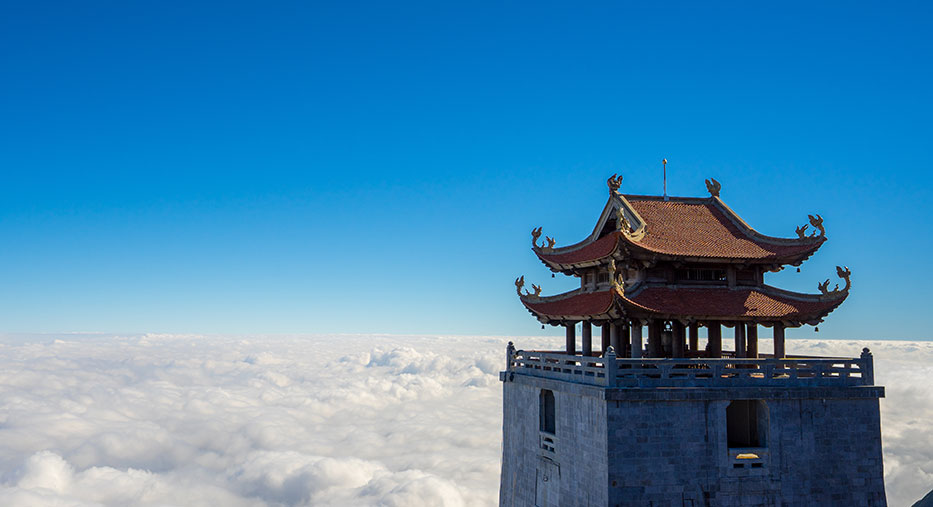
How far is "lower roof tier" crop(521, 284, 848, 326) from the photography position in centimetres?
3344

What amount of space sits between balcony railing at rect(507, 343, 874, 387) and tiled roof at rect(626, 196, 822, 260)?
20.1 feet

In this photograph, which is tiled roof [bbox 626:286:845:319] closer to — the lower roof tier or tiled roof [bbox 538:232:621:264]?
the lower roof tier

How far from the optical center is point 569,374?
35.1 m

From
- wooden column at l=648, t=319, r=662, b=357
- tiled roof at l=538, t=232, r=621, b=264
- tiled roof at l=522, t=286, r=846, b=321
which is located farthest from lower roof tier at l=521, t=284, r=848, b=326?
tiled roof at l=538, t=232, r=621, b=264

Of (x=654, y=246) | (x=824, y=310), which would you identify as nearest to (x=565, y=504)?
(x=654, y=246)

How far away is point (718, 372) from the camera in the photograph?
3216 cm

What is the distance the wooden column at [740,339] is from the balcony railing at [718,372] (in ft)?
5.23

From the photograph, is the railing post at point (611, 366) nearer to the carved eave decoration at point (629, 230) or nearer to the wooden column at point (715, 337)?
the carved eave decoration at point (629, 230)

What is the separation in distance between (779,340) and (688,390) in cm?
904

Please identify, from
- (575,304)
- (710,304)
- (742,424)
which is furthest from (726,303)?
(575,304)

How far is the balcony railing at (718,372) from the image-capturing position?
31.4 meters

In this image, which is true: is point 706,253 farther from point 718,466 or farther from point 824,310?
point 718,466

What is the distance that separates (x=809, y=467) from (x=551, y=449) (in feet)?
42.4

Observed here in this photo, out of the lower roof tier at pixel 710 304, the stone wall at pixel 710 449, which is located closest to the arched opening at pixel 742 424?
the stone wall at pixel 710 449
